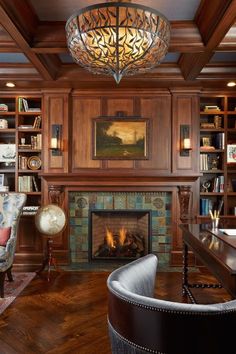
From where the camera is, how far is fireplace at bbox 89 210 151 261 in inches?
186

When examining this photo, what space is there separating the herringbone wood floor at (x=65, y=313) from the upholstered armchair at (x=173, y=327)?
3.90 feet

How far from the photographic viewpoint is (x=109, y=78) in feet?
13.9

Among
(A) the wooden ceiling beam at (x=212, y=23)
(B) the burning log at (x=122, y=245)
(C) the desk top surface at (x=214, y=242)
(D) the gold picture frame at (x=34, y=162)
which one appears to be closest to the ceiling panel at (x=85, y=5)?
(A) the wooden ceiling beam at (x=212, y=23)

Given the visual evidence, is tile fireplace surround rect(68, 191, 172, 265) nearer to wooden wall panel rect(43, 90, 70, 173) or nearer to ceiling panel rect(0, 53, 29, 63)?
wooden wall panel rect(43, 90, 70, 173)

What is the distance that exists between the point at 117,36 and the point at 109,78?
235cm

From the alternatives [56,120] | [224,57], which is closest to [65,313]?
[56,120]

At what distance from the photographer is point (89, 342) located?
249 cm

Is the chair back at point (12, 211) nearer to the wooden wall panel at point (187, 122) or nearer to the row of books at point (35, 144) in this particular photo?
the row of books at point (35, 144)

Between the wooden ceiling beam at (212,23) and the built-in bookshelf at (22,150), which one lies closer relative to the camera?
the wooden ceiling beam at (212,23)

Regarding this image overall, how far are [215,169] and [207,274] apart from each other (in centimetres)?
153

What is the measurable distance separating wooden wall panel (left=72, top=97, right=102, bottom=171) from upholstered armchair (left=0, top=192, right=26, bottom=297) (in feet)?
3.67

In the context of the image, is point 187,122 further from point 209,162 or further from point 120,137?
point 120,137

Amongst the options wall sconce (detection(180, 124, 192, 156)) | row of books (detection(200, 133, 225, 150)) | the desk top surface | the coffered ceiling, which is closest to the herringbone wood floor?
the desk top surface

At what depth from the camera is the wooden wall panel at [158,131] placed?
462 cm
